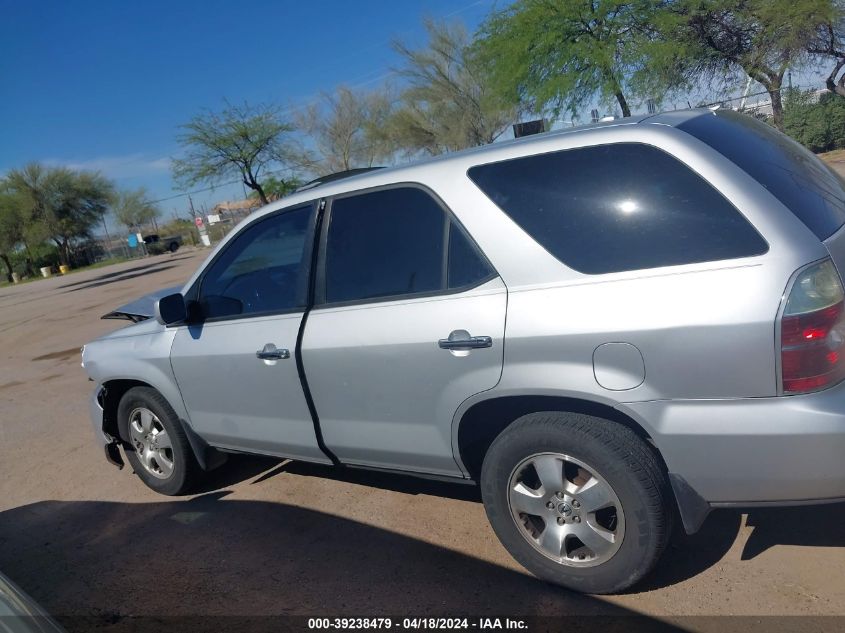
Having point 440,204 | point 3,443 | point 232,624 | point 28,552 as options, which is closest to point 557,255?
point 440,204

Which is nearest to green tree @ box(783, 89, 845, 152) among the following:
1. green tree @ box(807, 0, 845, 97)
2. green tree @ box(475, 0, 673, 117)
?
green tree @ box(807, 0, 845, 97)

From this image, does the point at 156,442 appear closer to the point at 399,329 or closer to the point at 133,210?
the point at 399,329

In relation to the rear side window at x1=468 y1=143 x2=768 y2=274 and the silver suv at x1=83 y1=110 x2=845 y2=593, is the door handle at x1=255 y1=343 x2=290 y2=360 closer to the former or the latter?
the silver suv at x1=83 y1=110 x2=845 y2=593

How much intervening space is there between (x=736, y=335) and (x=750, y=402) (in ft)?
0.80

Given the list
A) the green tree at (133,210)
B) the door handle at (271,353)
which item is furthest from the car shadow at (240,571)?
the green tree at (133,210)

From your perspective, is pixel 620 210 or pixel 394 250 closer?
pixel 620 210

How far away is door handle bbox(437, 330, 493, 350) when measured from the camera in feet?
9.34

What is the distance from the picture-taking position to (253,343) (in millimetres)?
3715

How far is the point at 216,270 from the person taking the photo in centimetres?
414

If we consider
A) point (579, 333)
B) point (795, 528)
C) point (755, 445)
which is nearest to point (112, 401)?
point (579, 333)

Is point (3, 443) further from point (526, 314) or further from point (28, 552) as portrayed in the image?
point (526, 314)

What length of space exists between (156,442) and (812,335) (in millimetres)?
3893

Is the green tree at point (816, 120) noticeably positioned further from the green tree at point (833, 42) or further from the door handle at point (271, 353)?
the door handle at point (271, 353)

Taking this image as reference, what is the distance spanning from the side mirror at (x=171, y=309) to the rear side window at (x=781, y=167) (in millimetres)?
2853
